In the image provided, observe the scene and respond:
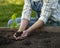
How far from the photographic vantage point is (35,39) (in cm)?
366

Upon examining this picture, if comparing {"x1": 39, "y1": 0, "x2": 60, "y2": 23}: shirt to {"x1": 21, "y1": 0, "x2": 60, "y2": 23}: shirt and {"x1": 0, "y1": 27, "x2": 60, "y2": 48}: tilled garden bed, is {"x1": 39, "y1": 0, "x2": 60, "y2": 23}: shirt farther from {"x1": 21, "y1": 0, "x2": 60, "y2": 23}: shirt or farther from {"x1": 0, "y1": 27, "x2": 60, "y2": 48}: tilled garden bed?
{"x1": 0, "y1": 27, "x2": 60, "y2": 48}: tilled garden bed

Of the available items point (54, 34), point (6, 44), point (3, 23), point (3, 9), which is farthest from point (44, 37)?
point (3, 9)

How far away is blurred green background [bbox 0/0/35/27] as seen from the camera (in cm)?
644

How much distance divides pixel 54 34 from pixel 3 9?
374cm

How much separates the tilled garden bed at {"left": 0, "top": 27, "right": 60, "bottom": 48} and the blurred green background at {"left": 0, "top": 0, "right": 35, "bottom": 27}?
2174mm

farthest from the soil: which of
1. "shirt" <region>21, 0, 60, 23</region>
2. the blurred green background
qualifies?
the blurred green background

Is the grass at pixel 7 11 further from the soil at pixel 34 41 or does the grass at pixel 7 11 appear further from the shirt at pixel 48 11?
the soil at pixel 34 41

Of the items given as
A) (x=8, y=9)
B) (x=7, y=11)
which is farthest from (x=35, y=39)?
(x=8, y=9)

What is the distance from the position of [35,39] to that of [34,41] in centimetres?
8

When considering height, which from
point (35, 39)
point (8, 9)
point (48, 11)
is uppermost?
point (48, 11)

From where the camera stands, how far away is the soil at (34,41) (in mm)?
3459

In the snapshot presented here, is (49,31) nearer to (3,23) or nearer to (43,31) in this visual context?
(43,31)

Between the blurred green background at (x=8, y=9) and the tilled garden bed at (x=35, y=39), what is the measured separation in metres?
2.17

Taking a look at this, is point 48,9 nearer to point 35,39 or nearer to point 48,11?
point 48,11
